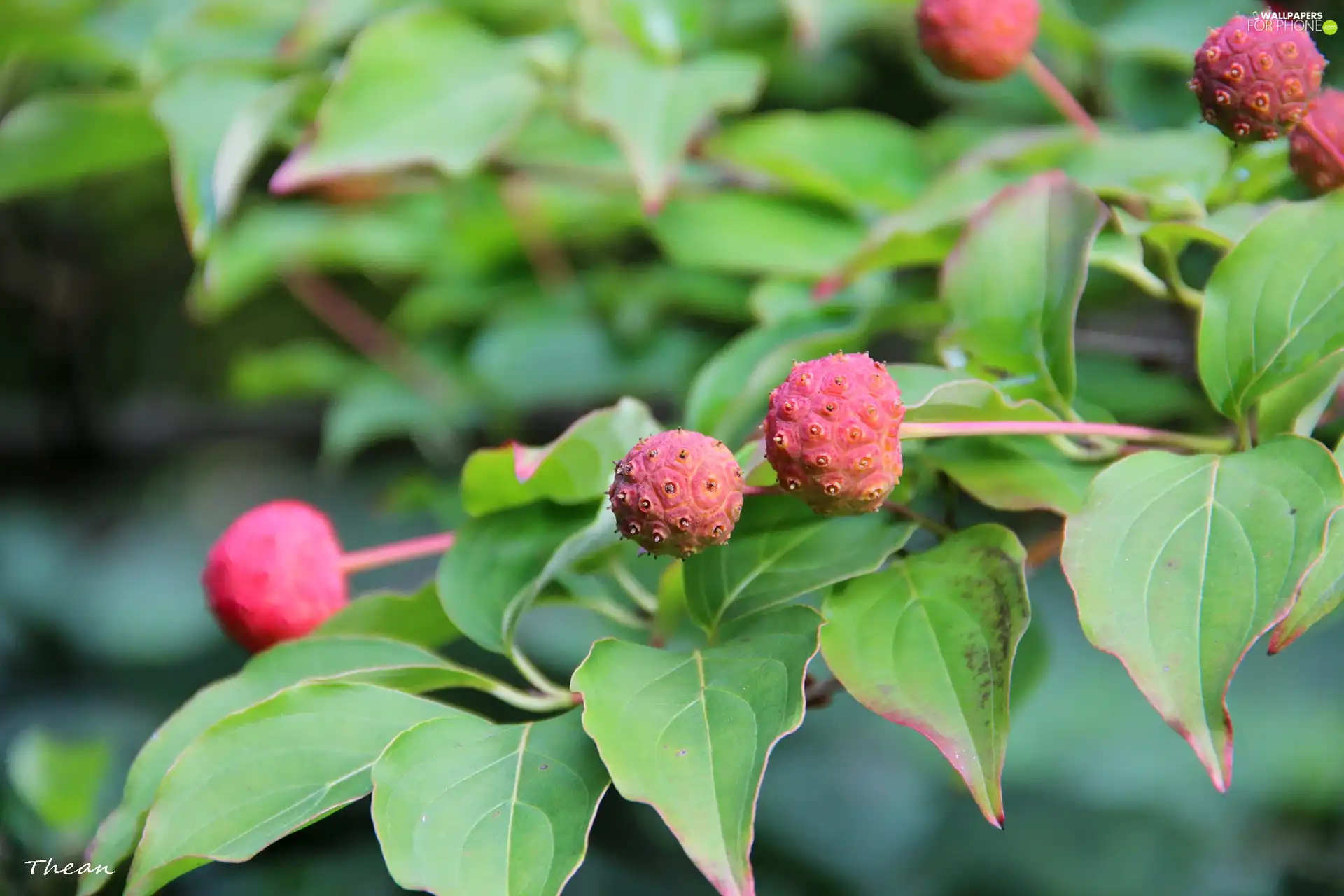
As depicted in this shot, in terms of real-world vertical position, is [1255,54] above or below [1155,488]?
A: above

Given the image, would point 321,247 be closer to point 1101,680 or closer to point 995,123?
point 995,123

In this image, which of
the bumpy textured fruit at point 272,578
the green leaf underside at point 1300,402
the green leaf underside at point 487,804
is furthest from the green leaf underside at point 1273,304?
the bumpy textured fruit at point 272,578

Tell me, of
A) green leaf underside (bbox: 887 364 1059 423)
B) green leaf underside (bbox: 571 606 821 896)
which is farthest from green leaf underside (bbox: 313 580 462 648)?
green leaf underside (bbox: 887 364 1059 423)

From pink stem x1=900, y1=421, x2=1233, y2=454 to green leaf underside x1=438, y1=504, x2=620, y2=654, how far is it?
0.51ft

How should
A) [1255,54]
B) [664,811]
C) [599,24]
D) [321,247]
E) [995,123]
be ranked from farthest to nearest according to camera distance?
[321,247] → [995,123] → [599,24] → [1255,54] → [664,811]

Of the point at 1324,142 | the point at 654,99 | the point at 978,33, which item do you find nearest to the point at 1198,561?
the point at 1324,142

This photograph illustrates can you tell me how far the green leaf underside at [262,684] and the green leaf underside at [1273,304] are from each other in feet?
1.27

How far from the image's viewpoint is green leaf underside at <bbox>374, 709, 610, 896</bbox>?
42cm

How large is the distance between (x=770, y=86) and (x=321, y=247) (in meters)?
0.55

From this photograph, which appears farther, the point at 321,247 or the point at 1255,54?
the point at 321,247

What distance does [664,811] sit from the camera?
1.31 feet

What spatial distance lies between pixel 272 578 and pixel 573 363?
57 cm

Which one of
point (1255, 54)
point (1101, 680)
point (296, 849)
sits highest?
point (1255, 54)

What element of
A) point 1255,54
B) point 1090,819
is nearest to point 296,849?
point 1090,819
